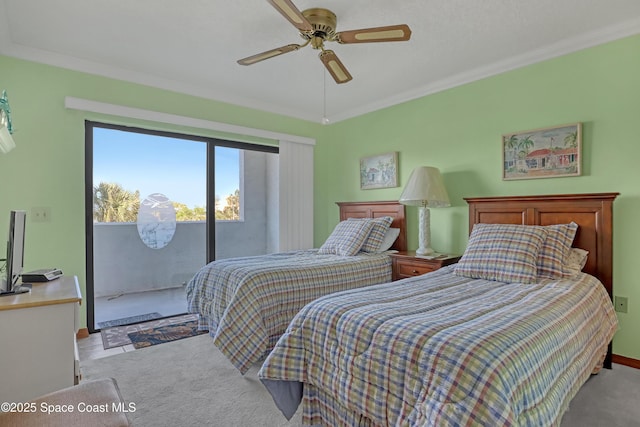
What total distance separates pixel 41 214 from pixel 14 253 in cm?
129

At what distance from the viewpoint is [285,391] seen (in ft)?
5.45

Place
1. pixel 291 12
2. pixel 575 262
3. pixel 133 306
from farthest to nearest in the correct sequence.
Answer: pixel 133 306 < pixel 575 262 < pixel 291 12

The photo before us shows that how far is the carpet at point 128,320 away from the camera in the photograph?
328cm

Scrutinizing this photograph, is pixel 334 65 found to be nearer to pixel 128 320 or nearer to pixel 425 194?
pixel 425 194

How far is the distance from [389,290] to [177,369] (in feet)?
5.43

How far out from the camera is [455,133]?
3.38 meters

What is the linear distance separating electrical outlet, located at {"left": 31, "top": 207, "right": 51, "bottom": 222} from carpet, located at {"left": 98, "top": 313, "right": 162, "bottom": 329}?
1.11 m

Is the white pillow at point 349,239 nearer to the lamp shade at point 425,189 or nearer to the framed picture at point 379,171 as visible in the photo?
the lamp shade at point 425,189

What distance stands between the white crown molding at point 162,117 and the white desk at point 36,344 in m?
1.92

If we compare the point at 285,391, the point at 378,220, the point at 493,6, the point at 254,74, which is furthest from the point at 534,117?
the point at 285,391

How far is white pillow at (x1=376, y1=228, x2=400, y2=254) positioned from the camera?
11.5 feet

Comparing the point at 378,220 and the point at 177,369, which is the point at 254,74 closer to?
the point at 378,220

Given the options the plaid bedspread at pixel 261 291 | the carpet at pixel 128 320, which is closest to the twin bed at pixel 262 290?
the plaid bedspread at pixel 261 291

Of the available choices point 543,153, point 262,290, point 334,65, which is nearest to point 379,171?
point 543,153
